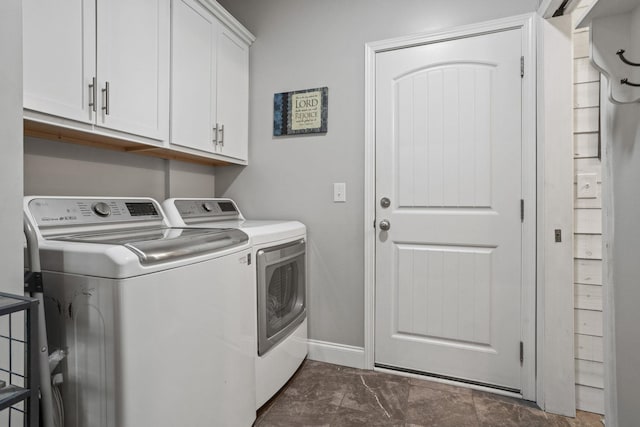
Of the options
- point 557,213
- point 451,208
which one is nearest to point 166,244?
point 451,208

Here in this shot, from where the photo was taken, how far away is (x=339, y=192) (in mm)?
2152

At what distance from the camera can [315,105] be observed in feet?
7.22

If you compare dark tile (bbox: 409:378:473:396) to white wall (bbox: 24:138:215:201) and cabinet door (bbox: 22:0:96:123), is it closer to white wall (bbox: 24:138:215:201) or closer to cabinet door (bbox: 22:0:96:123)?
white wall (bbox: 24:138:215:201)

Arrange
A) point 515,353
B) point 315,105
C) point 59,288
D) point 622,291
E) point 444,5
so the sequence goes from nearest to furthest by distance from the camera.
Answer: point 59,288 < point 622,291 < point 515,353 < point 444,5 < point 315,105

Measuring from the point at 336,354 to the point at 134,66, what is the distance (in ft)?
6.48

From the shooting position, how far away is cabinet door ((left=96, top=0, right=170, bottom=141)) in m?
1.39

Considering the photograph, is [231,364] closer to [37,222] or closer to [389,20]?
[37,222]

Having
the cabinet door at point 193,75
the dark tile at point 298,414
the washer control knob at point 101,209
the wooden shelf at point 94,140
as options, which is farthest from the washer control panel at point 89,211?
the dark tile at point 298,414

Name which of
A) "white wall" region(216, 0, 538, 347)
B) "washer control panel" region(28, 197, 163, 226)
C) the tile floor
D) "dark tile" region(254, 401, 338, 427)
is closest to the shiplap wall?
the tile floor

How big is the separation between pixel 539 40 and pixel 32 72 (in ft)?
7.37

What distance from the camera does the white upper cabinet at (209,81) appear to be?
1.76m

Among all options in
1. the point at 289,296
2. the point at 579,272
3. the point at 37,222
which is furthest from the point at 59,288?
the point at 579,272

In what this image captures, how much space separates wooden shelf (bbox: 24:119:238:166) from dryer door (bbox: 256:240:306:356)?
0.82 meters

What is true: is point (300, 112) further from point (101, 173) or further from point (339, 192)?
point (101, 173)
